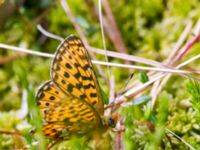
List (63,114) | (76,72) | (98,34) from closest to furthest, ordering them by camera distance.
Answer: (63,114)
(76,72)
(98,34)

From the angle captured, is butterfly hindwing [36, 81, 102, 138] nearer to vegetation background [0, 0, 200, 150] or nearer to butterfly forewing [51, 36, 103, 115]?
butterfly forewing [51, 36, 103, 115]

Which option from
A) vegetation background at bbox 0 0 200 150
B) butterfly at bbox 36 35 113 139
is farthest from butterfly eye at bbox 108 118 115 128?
vegetation background at bbox 0 0 200 150

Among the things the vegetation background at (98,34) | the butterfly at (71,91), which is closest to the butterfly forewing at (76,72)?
the butterfly at (71,91)

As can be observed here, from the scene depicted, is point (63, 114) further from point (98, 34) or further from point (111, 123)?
point (98, 34)

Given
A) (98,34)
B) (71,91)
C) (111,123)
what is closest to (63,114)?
(71,91)

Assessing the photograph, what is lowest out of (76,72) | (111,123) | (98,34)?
(111,123)

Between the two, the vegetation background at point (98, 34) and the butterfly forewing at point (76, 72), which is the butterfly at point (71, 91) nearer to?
the butterfly forewing at point (76, 72)

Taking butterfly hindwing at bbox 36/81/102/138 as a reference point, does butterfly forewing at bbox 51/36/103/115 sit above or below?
above

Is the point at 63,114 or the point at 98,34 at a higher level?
the point at 98,34
